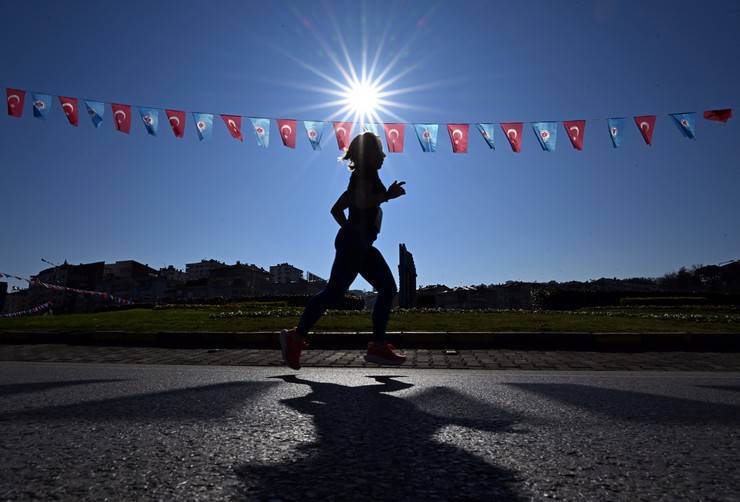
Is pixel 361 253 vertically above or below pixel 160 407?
above

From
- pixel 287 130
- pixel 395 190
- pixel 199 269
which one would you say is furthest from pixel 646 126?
pixel 199 269

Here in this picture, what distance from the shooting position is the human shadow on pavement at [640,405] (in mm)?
2158

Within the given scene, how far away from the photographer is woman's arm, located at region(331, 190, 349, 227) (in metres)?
4.48

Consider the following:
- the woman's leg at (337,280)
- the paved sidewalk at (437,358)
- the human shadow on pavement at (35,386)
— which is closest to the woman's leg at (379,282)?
the woman's leg at (337,280)

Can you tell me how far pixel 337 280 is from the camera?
430cm

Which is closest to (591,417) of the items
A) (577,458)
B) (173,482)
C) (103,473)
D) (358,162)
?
(577,458)

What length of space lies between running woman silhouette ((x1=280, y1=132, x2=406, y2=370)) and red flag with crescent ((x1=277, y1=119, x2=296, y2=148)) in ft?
34.6

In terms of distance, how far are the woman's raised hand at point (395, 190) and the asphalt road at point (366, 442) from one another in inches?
73.8

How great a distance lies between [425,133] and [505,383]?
1212cm

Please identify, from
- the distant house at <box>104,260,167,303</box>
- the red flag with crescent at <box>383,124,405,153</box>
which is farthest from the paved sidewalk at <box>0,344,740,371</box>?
the distant house at <box>104,260,167,303</box>

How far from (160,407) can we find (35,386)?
1.47 meters

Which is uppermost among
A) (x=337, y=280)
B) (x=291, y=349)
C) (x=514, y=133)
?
(x=514, y=133)

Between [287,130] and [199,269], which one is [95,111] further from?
[199,269]

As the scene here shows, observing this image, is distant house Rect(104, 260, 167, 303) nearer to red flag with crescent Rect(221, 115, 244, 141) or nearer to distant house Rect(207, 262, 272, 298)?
distant house Rect(207, 262, 272, 298)
